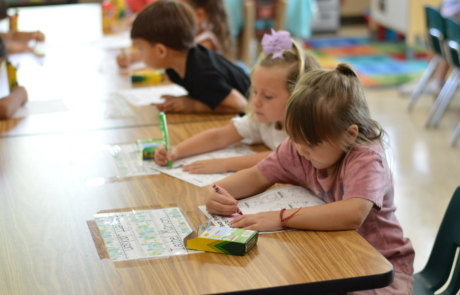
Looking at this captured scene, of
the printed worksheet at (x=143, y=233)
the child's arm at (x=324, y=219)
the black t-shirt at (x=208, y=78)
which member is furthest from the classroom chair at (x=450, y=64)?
the printed worksheet at (x=143, y=233)

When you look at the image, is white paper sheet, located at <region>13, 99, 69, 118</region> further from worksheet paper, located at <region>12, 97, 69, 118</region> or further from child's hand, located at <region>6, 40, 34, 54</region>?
child's hand, located at <region>6, 40, 34, 54</region>

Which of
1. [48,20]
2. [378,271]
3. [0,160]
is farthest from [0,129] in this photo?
[48,20]

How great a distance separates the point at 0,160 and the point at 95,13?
2.53m

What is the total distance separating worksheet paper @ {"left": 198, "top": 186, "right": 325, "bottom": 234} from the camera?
1176 millimetres

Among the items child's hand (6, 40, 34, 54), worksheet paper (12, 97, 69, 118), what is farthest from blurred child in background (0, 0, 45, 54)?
worksheet paper (12, 97, 69, 118)

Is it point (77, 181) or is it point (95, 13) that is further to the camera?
point (95, 13)

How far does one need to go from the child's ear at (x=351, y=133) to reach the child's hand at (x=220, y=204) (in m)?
0.26

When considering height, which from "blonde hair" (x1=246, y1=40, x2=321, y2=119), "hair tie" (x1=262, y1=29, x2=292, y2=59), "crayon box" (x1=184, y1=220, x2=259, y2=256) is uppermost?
"hair tie" (x1=262, y1=29, x2=292, y2=59)

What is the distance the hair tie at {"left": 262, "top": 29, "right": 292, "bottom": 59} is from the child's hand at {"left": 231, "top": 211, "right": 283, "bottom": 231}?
55 centimetres

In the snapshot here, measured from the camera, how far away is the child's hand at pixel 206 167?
1.44 metres

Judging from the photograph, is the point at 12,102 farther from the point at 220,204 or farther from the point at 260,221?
the point at 260,221

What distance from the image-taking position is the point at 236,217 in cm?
116

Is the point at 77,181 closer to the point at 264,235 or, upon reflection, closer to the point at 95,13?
the point at 264,235

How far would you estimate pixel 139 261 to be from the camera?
0.99 m
